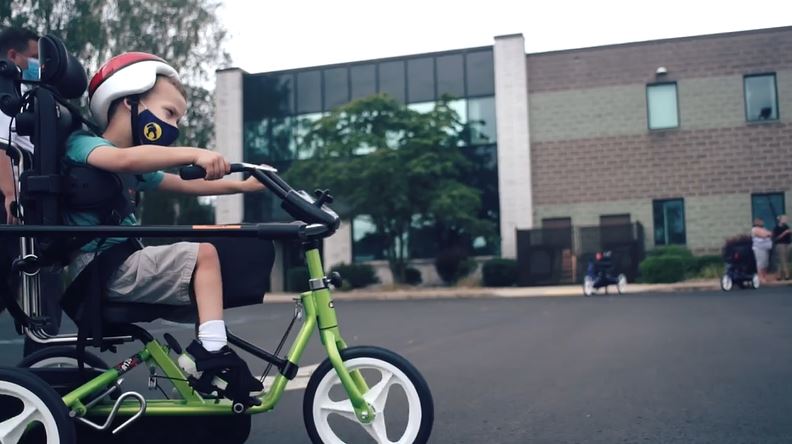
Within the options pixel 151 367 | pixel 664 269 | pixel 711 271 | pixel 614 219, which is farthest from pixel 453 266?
pixel 151 367

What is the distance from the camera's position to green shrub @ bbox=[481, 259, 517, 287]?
2486 cm

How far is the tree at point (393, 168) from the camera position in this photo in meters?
24.0

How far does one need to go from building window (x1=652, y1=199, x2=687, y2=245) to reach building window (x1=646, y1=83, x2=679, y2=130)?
111 inches

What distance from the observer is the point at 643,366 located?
20.2 ft

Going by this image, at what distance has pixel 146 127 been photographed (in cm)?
314

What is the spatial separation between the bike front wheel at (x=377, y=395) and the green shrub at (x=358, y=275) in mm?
22898

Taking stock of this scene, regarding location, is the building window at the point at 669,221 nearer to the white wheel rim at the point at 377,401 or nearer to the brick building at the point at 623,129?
the brick building at the point at 623,129

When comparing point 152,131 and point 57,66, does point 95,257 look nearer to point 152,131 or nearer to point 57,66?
point 152,131

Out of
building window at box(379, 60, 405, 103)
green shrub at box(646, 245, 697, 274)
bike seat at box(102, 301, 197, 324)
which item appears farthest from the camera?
building window at box(379, 60, 405, 103)

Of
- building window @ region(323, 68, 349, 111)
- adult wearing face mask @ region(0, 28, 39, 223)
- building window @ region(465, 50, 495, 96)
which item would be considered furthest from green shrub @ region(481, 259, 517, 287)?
adult wearing face mask @ region(0, 28, 39, 223)

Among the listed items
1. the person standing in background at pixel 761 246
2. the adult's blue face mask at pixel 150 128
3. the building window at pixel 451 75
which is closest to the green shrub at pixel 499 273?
the building window at pixel 451 75

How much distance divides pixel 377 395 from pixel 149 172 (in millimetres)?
1305

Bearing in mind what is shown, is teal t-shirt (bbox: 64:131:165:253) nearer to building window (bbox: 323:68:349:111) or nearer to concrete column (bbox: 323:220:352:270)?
concrete column (bbox: 323:220:352:270)

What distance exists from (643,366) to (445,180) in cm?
1900
